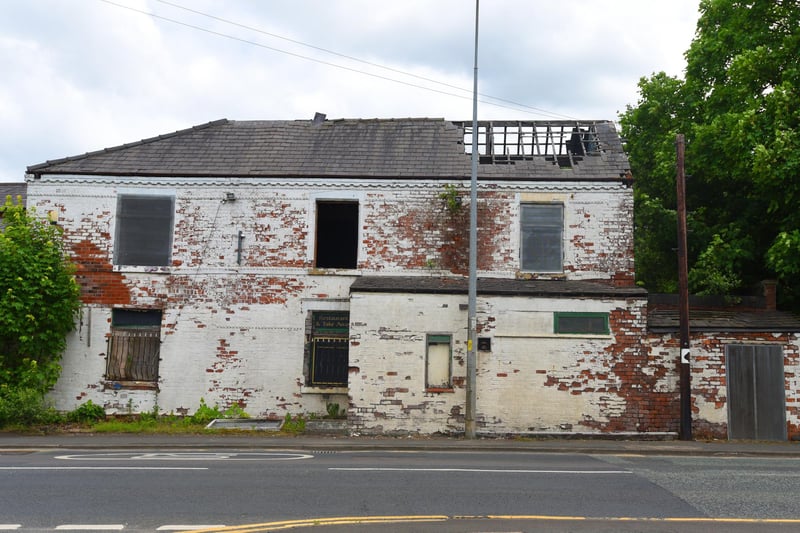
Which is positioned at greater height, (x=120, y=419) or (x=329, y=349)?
(x=329, y=349)

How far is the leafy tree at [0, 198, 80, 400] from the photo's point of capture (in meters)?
16.0

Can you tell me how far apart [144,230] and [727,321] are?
50.5 feet

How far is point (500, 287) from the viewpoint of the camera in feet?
53.6

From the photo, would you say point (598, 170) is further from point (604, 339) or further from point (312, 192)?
point (312, 192)

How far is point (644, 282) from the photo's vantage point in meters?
28.5

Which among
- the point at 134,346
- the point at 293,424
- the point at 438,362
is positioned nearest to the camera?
the point at 438,362

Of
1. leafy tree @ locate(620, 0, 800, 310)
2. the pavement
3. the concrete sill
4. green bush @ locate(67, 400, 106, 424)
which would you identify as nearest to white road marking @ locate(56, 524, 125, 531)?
the pavement

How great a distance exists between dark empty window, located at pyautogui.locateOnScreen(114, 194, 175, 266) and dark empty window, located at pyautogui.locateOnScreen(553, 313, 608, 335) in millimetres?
10421

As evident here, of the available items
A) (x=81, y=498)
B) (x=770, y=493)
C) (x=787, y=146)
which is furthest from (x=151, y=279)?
(x=787, y=146)

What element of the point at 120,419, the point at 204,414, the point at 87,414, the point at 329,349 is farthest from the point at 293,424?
the point at 87,414

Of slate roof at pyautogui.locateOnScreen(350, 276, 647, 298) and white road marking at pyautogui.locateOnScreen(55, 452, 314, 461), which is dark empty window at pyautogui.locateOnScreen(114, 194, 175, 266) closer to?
slate roof at pyautogui.locateOnScreen(350, 276, 647, 298)

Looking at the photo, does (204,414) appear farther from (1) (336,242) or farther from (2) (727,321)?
(2) (727,321)

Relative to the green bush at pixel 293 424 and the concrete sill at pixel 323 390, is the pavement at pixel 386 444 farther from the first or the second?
the concrete sill at pixel 323 390

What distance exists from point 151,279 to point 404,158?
7.63 metres
